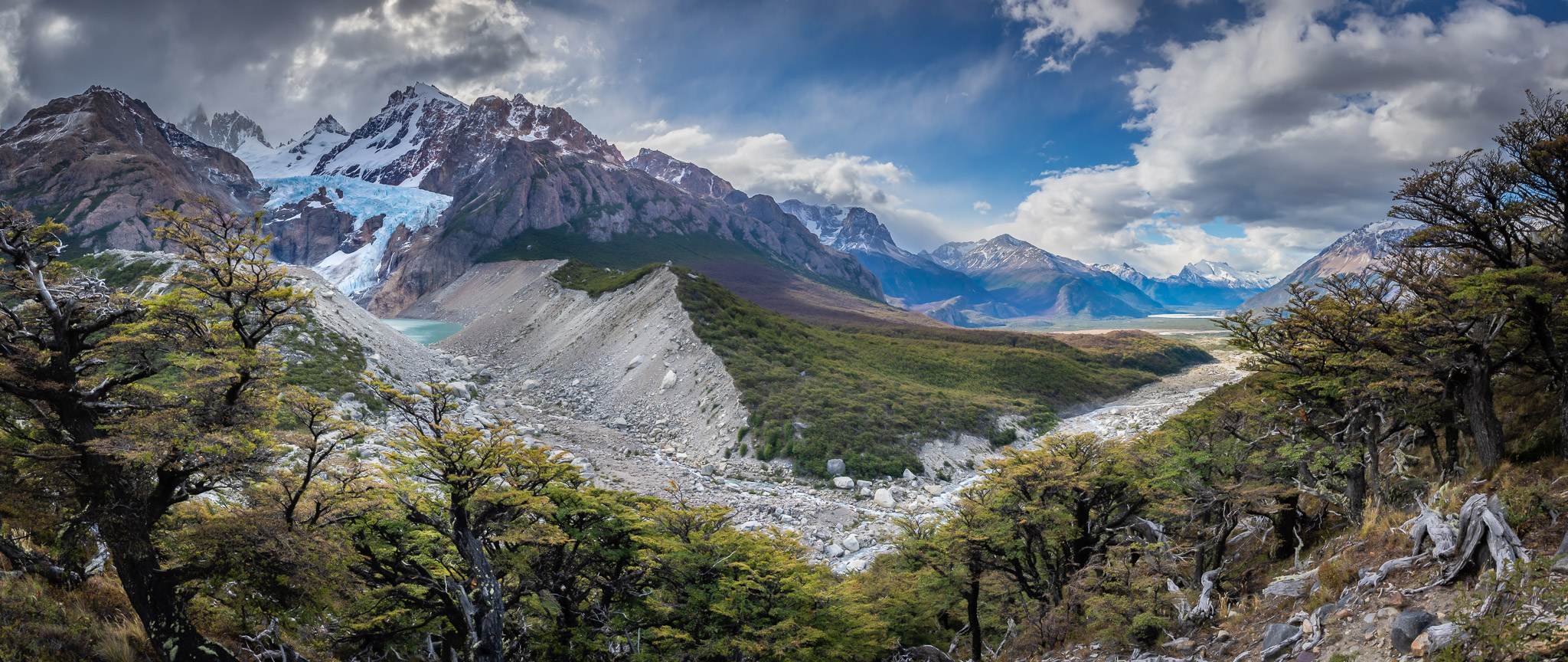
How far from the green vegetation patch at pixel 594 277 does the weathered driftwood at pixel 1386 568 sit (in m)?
61.2

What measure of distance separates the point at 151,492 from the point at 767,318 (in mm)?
48675

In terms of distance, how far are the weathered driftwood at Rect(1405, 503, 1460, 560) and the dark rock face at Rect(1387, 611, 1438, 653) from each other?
4.92 feet

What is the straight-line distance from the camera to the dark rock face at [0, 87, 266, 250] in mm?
120750

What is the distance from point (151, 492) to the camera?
27.5ft

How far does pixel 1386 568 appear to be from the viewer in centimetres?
752

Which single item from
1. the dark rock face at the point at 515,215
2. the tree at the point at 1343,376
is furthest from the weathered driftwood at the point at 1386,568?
the dark rock face at the point at 515,215

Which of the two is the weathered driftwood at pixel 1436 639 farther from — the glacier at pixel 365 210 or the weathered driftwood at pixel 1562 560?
the glacier at pixel 365 210

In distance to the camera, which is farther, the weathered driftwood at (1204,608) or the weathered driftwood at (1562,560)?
the weathered driftwood at (1204,608)

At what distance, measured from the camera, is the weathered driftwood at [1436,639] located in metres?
5.71

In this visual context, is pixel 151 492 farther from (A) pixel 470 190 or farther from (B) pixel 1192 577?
(A) pixel 470 190

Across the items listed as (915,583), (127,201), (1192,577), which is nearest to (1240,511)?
(1192,577)

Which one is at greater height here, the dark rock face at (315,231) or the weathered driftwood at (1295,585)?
the dark rock face at (315,231)

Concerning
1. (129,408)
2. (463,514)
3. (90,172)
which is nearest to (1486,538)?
(463,514)

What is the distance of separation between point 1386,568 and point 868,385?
1391 inches
